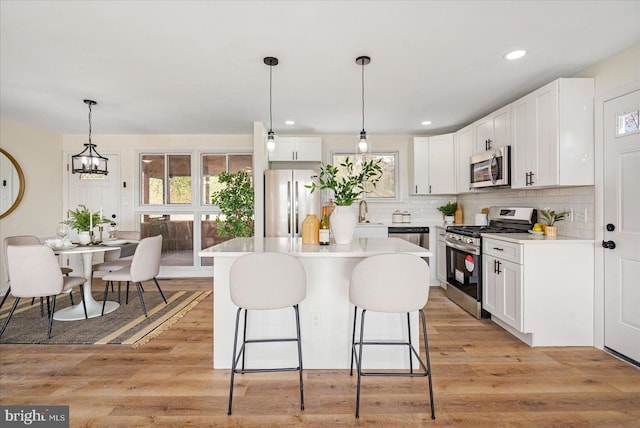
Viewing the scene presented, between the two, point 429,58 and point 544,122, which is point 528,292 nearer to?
point 544,122

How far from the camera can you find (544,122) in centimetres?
292

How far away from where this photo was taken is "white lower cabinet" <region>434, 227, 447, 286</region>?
4479mm

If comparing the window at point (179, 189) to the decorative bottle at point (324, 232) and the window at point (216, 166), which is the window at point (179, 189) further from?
the decorative bottle at point (324, 232)

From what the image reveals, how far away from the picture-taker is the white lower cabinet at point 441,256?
4.48 meters

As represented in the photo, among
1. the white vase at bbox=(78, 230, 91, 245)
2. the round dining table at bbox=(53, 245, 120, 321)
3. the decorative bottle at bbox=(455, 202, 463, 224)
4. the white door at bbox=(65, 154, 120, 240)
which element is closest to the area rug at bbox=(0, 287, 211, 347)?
the round dining table at bbox=(53, 245, 120, 321)

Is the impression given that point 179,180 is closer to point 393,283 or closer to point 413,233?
point 413,233

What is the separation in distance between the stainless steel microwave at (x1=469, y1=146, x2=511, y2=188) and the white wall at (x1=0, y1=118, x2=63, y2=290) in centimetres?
629

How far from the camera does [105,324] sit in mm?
3279

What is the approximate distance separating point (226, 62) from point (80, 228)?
2.59 m

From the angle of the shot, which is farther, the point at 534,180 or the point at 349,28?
the point at 534,180

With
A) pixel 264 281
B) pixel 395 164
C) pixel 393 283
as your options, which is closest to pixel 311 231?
pixel 264 281

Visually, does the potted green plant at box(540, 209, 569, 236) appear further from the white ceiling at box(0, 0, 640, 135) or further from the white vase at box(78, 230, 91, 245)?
the white vase at box(78, 230, 91, 245)

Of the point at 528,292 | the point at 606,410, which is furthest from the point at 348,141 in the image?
the point at 606,410

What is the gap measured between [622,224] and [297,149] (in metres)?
3.77
